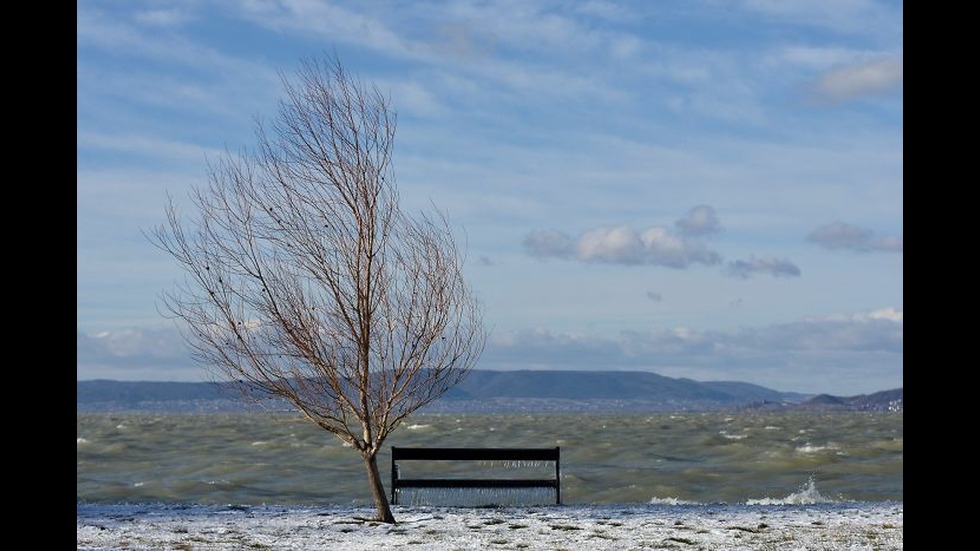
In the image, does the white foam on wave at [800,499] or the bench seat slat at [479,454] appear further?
the white foam on wave at [800,499]

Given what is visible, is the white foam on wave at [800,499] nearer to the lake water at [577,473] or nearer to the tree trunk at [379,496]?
the lake water at [577,473]

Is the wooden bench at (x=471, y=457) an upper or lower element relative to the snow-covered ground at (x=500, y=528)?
upper

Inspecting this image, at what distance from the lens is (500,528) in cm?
1378

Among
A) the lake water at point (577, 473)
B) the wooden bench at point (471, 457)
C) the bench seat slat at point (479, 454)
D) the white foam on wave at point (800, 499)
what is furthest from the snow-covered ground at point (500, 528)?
the white foam on wave at point (800, 499)

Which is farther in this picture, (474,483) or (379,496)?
(474,483)

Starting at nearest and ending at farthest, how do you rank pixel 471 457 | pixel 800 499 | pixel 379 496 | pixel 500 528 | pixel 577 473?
pixel 500 528 < pixel 379 496 < pixel 471 457 < pixel 800 499 < pixel 577 473

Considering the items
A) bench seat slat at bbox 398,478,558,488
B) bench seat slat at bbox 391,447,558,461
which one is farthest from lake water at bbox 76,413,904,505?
bench seat slat at bbox 391,447,558,461

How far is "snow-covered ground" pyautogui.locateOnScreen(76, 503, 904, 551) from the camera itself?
12570 millimetres

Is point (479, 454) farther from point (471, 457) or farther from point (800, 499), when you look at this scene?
point (800, 499)

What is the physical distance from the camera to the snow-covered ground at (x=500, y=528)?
12.6 m

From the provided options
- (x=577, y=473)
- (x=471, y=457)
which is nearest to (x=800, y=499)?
(x=471, y=457)

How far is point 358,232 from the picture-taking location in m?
14.3
